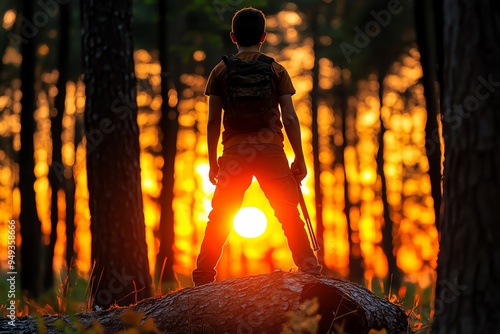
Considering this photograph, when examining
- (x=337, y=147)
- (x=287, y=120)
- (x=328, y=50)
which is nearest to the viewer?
(x=287, y=120)

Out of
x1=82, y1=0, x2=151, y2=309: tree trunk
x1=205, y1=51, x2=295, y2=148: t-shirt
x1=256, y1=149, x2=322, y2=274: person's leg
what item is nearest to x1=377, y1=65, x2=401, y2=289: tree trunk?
x1=82, y1=0, x2=151, y2=309: tree trunk

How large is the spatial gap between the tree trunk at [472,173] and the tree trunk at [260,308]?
1238 mm

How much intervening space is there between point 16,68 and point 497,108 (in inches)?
742

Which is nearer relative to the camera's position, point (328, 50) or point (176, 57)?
point (176, 57)

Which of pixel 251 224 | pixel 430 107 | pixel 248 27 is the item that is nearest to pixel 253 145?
pixel 248 27

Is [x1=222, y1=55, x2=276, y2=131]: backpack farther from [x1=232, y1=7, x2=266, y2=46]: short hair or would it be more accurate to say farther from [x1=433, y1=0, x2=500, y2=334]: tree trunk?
[x1=433, y1=0, x2=500, y2=334]: tree trunk

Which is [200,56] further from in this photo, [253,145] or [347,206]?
[253,145]

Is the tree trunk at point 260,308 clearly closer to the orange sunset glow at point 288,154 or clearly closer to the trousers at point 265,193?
the trousers at point 265,193

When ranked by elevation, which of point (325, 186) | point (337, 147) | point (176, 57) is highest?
point (176, 57)

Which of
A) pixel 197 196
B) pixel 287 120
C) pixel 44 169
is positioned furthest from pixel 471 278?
pixel 44 169

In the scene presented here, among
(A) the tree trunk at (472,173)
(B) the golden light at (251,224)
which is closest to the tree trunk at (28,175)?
(A) the tree trunk at (472,173)

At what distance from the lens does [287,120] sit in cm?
503

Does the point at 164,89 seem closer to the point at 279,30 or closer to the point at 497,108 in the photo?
the point at 279,30

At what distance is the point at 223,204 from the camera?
4918mm
